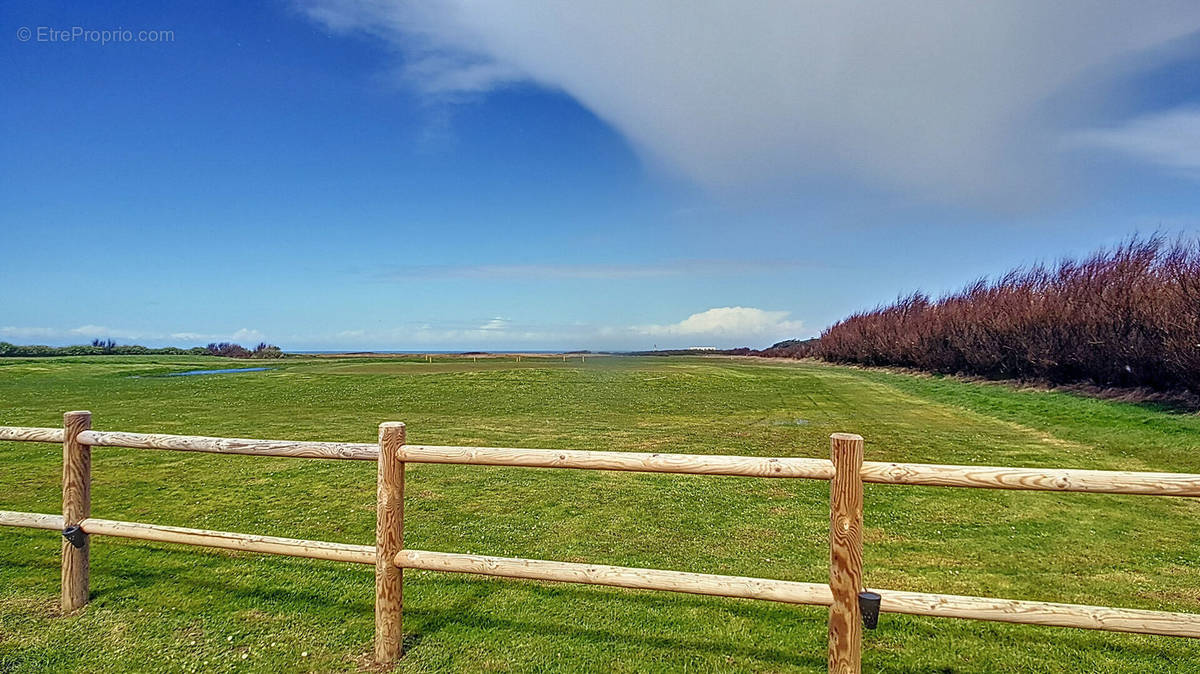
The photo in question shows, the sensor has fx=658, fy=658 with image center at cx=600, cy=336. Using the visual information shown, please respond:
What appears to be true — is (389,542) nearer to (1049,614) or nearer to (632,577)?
(632,577)

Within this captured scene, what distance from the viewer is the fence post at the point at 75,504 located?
519 cm

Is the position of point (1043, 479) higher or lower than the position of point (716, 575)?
higher

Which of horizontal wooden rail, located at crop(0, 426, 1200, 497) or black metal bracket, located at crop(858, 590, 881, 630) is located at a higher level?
horizontal wooden rail, located at crop(0, 426, 1200, 497)

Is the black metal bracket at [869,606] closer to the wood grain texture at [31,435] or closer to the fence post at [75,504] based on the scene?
the fence post at [75,504]

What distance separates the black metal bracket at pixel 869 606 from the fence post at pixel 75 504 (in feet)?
19.0

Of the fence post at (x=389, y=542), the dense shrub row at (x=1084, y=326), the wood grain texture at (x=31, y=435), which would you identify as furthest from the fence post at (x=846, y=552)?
the dense shrub row at (x=1084, y=326)

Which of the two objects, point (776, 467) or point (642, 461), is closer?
point (776, 467)

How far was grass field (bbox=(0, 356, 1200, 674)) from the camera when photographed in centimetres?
477

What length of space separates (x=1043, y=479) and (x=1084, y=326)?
2817cm

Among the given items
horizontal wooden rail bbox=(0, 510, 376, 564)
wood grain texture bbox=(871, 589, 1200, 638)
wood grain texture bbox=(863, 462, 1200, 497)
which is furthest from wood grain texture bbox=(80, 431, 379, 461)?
wood grain texture bbox=(871, 589, 1200, 638)

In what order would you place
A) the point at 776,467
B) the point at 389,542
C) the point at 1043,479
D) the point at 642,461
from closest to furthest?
the point at 1043,479, the point at 776,467, the point at 642,461, the point at 389,542

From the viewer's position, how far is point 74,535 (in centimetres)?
525

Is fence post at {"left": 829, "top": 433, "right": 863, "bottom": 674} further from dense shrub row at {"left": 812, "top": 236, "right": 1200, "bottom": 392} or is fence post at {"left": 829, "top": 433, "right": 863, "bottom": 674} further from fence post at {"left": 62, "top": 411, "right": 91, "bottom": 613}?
dense shrub row at {"left": 812, "top": 236, "right": 1200, "bottom": 392}

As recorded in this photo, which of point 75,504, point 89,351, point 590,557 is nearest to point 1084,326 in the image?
point 590,557
